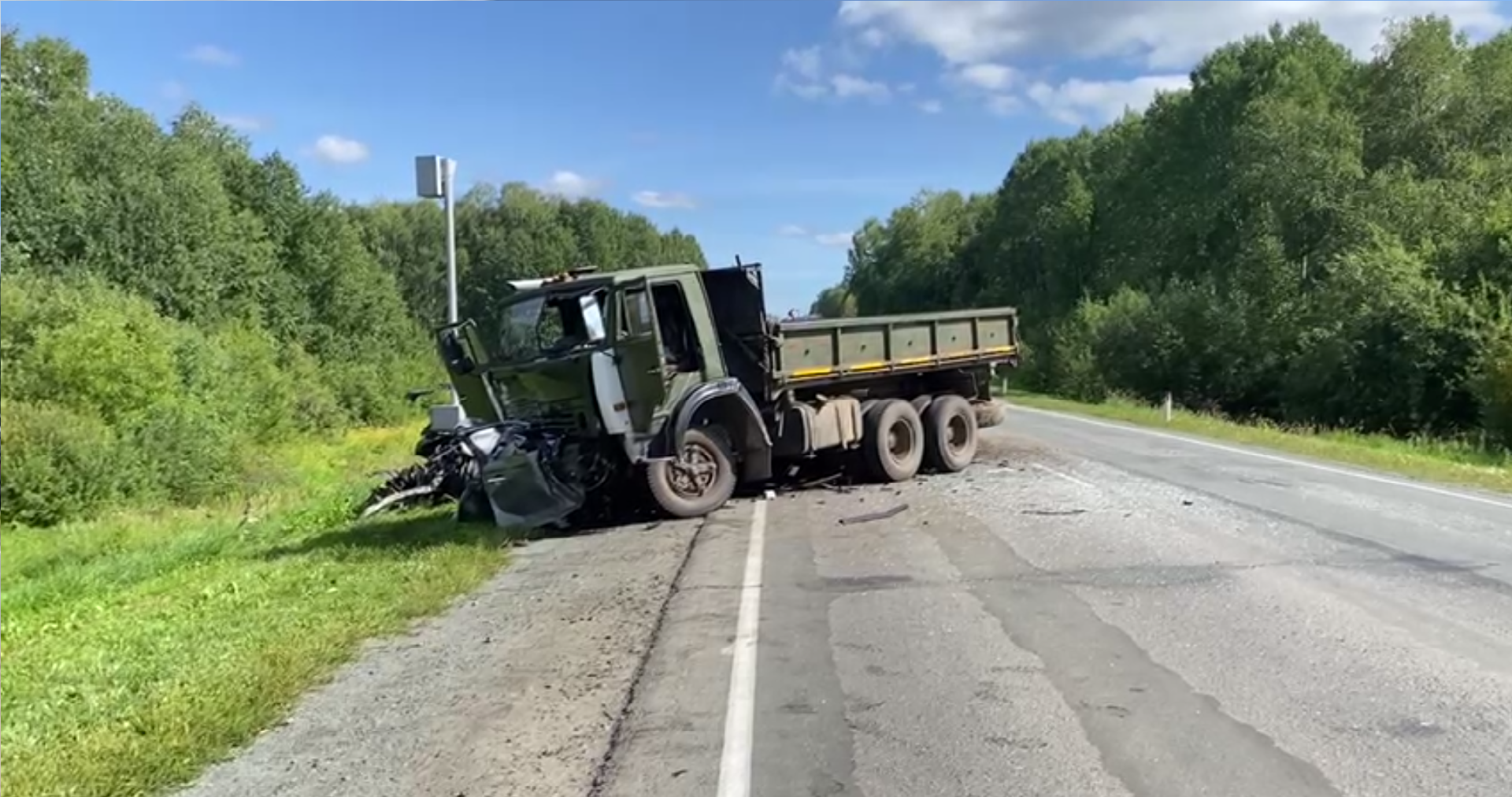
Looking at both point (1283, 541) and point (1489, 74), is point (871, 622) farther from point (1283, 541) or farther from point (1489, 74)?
point (1489, 74)

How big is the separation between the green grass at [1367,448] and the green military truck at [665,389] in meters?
7.31

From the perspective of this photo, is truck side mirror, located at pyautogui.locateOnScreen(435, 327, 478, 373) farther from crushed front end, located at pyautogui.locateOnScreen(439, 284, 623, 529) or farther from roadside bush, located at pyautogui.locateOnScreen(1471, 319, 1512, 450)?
roadside bush, located at pyautogui.locateOnScreen(1471, 319, 1512, 450)

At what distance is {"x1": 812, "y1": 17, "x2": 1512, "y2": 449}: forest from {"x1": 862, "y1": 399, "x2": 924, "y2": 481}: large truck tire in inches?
682

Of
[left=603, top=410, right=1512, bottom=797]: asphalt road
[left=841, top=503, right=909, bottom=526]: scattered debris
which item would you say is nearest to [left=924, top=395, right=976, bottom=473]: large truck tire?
[left=841, top=503, right=909, bottom=526]: scattered debris

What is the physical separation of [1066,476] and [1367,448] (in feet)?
36.4

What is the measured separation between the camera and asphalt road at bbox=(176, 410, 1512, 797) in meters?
5.35

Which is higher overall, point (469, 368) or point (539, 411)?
point (469, 368)

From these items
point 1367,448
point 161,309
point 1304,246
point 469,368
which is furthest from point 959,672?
point 1304,246

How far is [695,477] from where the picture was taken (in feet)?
47.0

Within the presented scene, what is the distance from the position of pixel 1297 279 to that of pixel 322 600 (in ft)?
143

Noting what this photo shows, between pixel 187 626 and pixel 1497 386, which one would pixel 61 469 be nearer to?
pixel 187 626

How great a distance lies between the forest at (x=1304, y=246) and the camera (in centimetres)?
3288

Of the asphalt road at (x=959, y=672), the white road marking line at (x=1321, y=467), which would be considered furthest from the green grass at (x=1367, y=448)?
the asphalt road at (x=959, y=672)

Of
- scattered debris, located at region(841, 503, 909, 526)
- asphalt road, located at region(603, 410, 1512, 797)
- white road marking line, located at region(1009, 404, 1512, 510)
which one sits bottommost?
white road marking line, located at region(1009, 404, 1512, 510)
